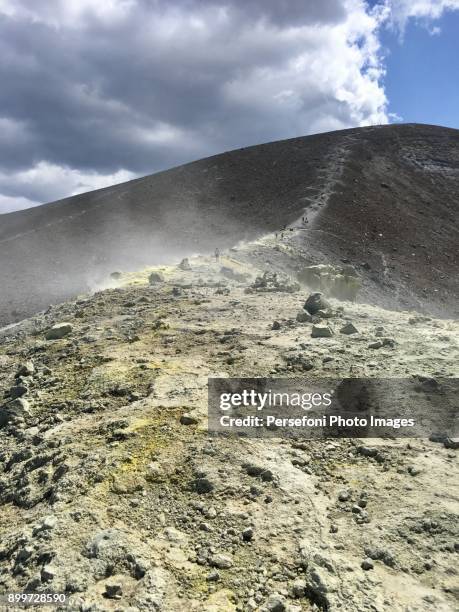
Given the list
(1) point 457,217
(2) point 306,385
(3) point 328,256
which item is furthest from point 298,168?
(2) point 306,385

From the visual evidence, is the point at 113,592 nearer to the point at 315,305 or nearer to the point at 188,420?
the point at 188,420

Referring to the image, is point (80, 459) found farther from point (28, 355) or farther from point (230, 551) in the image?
point (28, 355)

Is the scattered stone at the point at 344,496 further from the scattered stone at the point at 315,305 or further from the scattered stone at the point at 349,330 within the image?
the scattered stone at the point at 315,305

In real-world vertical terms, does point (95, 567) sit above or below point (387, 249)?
below

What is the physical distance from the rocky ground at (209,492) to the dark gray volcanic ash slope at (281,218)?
15741mm

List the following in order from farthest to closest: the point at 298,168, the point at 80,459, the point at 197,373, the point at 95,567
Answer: the point at 298,168 → the point at 197,373 → the point at 80,459 → the point at 95,567

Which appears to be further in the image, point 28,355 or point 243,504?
point 28,355

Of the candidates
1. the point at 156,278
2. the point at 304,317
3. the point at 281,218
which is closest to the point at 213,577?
the point at 304,317

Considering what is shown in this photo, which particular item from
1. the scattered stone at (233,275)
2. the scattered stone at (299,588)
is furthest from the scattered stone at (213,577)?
the scattered stone at (233,275)

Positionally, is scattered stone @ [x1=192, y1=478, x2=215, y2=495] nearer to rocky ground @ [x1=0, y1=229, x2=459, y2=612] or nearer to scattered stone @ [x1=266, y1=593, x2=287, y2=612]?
rocky ground @ [x1=0, y1=229, x2=459, y2=612]

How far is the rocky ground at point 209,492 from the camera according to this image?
4.40m

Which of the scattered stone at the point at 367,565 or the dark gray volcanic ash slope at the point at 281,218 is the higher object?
the dark gray volcanic ash slope at the point at 281,218

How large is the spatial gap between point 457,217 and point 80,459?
4104cm

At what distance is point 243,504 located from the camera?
545 cm
